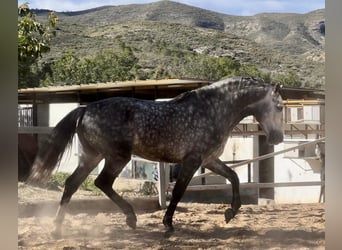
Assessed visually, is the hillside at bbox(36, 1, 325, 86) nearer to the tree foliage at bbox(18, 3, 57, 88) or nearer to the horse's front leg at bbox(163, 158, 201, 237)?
the tree foliage at bbox(18, 3, 57, 88)

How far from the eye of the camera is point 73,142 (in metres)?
4.74

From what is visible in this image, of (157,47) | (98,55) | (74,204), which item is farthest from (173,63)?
(74,204)

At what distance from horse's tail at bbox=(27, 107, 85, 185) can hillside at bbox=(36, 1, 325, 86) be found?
30.3 inches

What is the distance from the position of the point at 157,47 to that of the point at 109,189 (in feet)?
4.65

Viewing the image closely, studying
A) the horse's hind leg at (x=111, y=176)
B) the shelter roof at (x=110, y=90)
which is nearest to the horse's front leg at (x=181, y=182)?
the horse's hind leg at (x=111, y=176)

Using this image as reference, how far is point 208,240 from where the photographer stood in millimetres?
4684

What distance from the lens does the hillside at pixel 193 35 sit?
493 centimetres

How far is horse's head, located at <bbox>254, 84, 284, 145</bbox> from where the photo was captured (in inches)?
185

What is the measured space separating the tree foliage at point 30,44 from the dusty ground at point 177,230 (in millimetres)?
948

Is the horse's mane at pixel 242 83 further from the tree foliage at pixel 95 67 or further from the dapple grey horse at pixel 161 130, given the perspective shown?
the tree foliage at pixel 95 67

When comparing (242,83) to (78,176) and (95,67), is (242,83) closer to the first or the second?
(95,67)

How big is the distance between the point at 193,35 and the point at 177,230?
5.74 ft

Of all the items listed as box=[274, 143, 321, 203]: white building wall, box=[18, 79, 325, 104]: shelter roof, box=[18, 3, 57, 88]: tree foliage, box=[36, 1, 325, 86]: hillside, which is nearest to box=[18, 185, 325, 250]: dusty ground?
box=[274, 143, 321, 203]: white building wall

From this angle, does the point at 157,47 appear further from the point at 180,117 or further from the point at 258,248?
the point at 258,248
